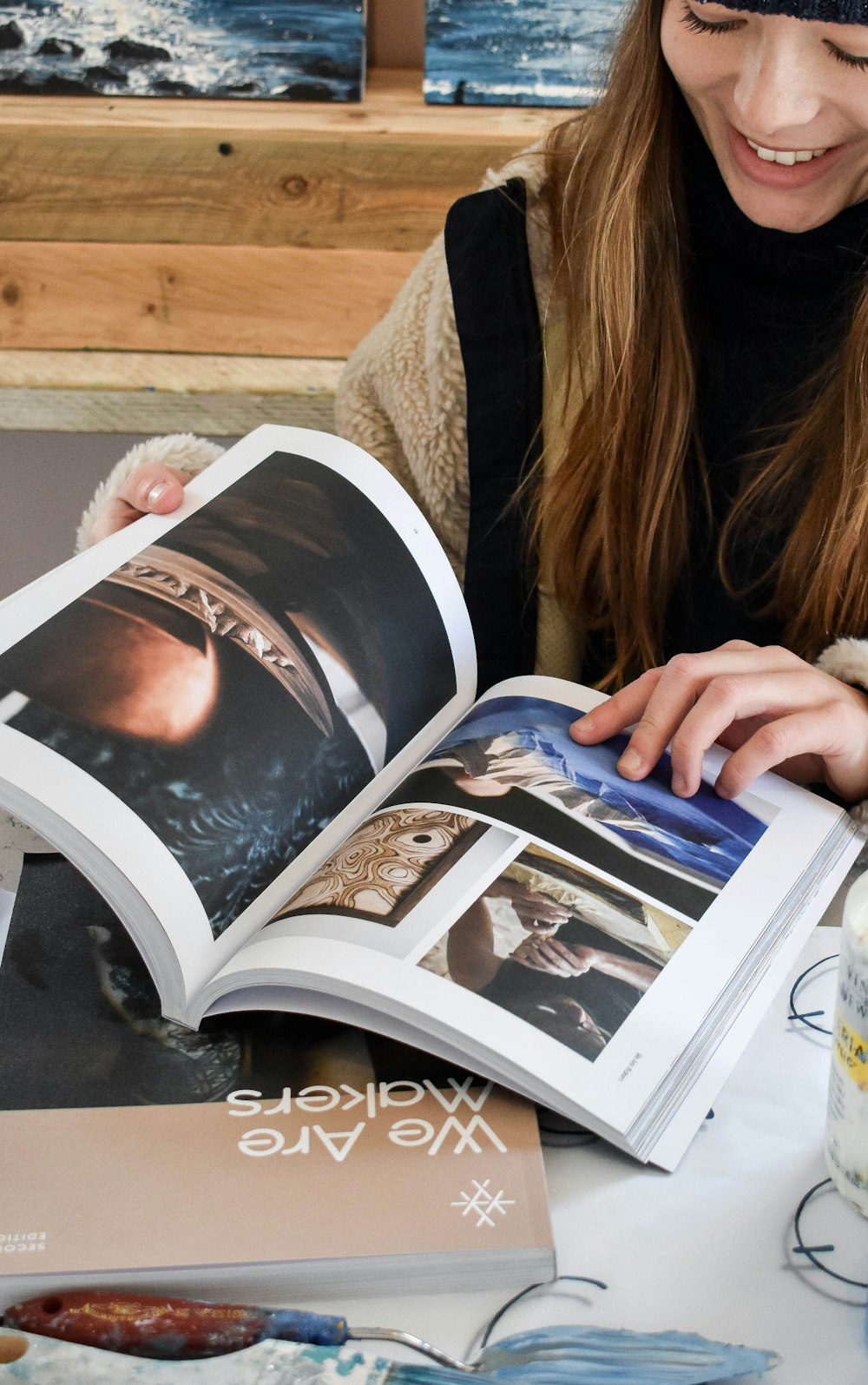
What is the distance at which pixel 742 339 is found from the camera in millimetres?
800

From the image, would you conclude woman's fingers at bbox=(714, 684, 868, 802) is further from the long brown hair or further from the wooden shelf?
the wooden shelf

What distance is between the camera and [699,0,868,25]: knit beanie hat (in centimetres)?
52

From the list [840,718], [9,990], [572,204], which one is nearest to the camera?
[9,990]

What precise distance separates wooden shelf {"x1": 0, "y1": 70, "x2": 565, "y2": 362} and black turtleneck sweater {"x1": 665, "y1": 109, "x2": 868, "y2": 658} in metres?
0.59

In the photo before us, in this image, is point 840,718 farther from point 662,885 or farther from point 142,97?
point 142,97

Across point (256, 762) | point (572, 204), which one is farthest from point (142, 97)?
point (256, 762)

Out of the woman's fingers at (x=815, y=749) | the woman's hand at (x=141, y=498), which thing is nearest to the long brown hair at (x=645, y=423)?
the woman's fingers at (x=815, y=749)

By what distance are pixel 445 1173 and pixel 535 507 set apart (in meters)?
0.53

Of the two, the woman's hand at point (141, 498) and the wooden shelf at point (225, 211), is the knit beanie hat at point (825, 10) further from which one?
the wooden shelf at point (225, 211)

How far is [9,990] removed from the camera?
469 millimetres

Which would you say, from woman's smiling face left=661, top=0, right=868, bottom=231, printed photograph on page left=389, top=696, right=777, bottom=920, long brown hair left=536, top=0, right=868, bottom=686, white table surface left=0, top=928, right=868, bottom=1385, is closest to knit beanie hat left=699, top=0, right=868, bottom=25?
woman's smiling face left=661, top=0, right=868, bottom=231

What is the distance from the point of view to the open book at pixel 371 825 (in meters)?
0.43

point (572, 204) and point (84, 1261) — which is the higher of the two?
point (572, 204)

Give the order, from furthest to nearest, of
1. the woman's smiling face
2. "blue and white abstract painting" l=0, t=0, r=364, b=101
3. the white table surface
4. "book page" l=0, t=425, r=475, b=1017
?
"blue and white abstract painting" l=0, t=0, r=364, b=101 → the woman's smiling face → "book page" l=0, t=425, r=475, b=1017 → the white table surface
